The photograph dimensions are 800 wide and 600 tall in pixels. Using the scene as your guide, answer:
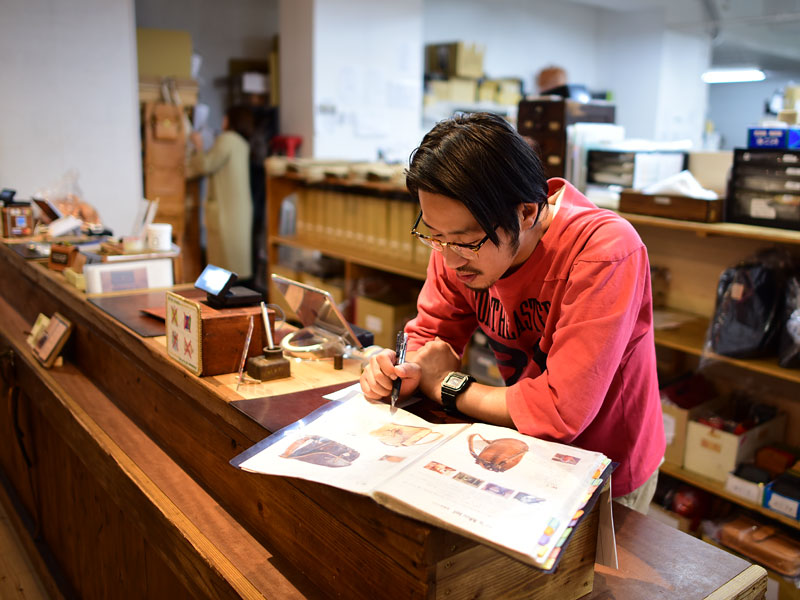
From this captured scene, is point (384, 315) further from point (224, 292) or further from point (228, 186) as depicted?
point (228, 186)

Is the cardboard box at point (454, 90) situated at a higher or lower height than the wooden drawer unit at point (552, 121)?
higher

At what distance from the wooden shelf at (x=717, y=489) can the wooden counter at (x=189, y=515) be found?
152 centimetres

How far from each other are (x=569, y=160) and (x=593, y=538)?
2.62m

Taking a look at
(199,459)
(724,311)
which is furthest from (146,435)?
(724,311)

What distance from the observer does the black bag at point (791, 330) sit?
2465 millimetres

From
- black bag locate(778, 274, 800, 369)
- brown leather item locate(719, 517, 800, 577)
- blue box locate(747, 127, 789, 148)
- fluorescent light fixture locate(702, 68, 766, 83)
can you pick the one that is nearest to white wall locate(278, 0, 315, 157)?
blue box locate(747, 127, 789, 148)

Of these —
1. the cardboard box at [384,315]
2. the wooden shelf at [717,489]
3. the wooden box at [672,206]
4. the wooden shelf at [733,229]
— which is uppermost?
the wooden box at [672,206]

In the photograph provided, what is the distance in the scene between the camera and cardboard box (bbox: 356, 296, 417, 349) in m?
4.05

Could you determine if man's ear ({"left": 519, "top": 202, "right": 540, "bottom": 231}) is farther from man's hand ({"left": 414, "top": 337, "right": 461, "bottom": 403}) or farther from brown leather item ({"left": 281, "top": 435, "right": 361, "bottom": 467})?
brown leather item ({"left": 281, "top": 435, "right": 361, "bottom": 467})

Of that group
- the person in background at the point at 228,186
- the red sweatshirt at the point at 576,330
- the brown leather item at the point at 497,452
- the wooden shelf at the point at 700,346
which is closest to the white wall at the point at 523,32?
the person in background at the point at 228,186

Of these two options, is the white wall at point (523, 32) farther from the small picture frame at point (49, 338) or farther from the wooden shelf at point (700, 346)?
the small picture frame at point (49, 338)

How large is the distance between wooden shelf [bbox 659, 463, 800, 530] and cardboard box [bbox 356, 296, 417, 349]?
1.69 m

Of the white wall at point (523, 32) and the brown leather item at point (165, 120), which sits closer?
the brown leather item at point (165, 120)

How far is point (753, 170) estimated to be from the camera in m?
2.64
